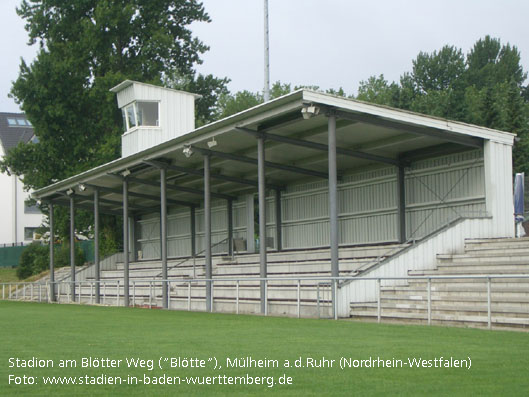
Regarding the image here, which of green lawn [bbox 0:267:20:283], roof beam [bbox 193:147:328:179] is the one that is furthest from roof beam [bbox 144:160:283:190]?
green lawn [bbox 0:267:20:283]

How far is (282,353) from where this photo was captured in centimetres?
984

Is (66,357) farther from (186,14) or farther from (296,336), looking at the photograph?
(186,14)

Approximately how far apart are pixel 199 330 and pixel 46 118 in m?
32.6

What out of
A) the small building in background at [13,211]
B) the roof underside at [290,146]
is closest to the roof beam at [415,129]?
the roof underside at [290,146]

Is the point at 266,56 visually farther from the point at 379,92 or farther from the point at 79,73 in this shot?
the point at 379,92

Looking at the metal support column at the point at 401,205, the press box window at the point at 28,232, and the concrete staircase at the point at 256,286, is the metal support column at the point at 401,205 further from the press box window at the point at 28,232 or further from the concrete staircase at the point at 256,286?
the press box window at the point at 28,232

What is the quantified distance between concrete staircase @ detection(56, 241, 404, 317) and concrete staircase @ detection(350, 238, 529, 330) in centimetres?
135

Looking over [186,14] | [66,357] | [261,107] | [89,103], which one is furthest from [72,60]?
[66,357]

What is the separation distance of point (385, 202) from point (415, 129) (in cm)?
611

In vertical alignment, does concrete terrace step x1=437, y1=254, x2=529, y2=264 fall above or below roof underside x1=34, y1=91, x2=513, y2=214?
below

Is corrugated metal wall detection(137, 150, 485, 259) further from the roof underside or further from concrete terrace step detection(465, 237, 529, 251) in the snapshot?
concrete terrace step detection(465, 237, 529, 251)

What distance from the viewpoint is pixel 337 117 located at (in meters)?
19.7

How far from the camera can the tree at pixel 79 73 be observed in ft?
145

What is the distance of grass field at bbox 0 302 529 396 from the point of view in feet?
23.7
